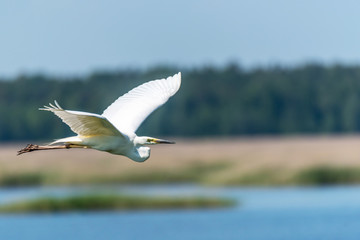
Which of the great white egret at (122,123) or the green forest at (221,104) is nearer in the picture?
the great white egret at (122,123)

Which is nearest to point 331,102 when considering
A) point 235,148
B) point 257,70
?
point 257,70

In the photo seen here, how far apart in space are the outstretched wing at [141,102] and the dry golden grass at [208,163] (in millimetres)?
13354

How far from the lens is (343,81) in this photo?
4406 cm

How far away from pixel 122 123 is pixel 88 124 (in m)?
1.10

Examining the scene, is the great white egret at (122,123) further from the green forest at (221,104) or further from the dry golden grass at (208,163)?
the green forest at (221,104)

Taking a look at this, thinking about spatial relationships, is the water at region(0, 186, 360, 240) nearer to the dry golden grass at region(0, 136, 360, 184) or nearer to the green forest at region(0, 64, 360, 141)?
the dry golden grass at region(0, 136, 360, 184)

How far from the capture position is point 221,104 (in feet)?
148

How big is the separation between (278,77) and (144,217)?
95.5 feet

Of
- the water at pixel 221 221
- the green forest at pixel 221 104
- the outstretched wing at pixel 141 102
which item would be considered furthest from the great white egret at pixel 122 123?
the green forest at pixel 221 104

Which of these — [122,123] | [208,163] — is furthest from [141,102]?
[208,163]

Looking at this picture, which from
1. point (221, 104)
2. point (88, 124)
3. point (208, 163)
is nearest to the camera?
point (88, 124)

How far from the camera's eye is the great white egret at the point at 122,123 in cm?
837

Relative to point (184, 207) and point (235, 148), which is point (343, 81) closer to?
point (235, 148)

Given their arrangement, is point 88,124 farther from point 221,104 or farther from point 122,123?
point 221,104
